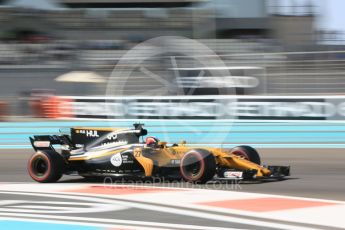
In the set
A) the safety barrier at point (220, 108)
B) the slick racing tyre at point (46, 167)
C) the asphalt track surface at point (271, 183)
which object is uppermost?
the safety barrier at point (220, 108)

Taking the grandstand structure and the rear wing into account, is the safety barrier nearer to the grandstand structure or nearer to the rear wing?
the grandstand structure

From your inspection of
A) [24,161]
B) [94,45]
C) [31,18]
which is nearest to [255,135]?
[24,161]

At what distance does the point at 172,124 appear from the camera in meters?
14.6

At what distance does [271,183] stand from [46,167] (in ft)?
9.11

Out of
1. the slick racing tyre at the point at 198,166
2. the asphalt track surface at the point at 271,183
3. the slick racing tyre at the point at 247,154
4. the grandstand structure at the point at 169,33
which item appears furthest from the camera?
the grandstand structure at the point at 169,33

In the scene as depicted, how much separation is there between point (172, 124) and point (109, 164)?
254 inches

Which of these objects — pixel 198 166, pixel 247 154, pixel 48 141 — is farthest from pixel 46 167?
pixel 247 154

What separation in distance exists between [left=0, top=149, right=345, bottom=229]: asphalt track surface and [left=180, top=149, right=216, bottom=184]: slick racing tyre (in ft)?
0.38

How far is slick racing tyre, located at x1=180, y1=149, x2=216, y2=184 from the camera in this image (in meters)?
7.52

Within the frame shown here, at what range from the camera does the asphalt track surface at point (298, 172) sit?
7359mm

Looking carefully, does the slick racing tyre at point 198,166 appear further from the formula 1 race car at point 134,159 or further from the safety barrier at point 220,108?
the safety barrier at point 220,108

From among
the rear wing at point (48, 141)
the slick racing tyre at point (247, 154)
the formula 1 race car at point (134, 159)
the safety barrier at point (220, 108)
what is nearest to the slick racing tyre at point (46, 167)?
the formula 1 race car at point (134, 159)

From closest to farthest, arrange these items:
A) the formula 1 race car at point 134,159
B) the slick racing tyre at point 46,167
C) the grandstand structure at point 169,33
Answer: the formula 1 race car at point 134,159
the slick racing tyre at point 46,167
the grandstand structure at point 169,33

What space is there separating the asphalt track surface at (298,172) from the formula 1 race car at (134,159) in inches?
7.2
